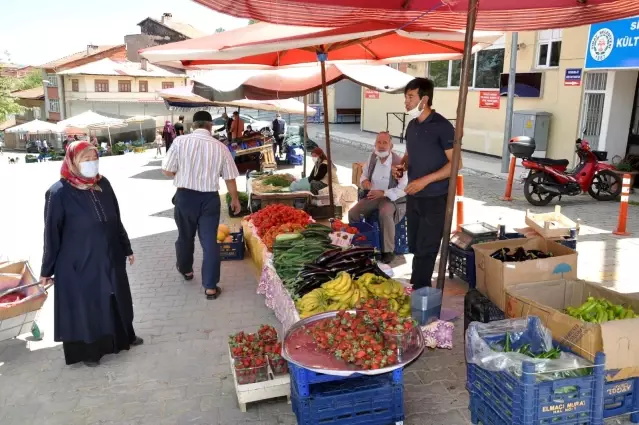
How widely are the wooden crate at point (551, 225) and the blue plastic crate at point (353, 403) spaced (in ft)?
10.8

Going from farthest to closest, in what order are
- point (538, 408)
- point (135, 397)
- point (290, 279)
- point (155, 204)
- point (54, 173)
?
point (54, 173) < point (155, 204) < point (290, 279) < point (135, 397) < point (538, 408)

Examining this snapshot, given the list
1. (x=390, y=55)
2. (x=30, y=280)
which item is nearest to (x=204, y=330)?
(x=30, y=280)

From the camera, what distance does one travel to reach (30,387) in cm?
416

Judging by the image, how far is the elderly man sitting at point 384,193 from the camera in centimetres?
662

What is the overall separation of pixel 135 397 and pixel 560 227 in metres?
4.78

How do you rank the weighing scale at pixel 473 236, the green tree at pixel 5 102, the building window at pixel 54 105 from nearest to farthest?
the weighing scale at pixel 473 236, the green tree at pixel 5 102, the building window at pixel 54 105

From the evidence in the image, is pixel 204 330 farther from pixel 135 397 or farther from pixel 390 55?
pixel 390 55

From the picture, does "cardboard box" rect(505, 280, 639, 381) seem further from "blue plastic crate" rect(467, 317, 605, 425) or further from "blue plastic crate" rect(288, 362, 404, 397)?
"blue plastic crate" rect(288, 362, 404, 397)

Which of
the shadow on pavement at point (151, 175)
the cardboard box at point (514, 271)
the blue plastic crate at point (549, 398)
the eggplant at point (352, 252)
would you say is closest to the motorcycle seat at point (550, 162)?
the cardboard box at point (514, 271)

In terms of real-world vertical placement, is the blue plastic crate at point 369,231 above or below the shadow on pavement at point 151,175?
above

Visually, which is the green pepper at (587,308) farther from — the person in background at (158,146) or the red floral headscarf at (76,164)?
the person in background at (158,146)

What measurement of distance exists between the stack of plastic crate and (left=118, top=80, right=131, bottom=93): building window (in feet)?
155

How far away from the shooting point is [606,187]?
1066 cm

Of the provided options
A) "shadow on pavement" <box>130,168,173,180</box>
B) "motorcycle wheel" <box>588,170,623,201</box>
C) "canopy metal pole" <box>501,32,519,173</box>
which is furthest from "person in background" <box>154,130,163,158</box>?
"motorcycle wheel" <box>588,170,623,201</box>
